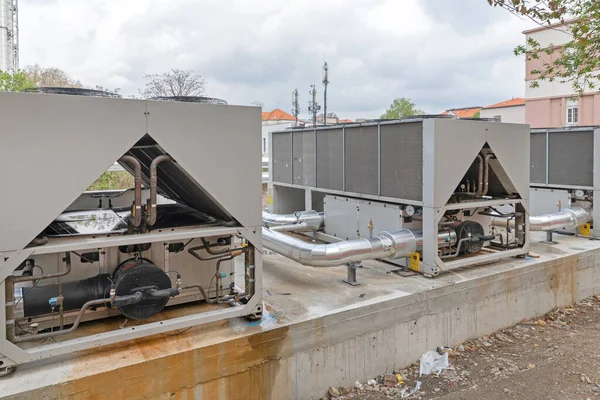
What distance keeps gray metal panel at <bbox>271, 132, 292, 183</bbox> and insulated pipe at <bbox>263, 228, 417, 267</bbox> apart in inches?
107

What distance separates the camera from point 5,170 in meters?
2.43

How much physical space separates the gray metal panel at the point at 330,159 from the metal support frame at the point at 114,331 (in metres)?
3.02

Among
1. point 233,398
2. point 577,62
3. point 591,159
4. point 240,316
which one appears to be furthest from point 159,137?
point 591,159

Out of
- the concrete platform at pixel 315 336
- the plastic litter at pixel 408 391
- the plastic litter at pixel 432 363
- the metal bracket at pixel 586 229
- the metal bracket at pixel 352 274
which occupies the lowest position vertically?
the plastic litter at pixel 408 391

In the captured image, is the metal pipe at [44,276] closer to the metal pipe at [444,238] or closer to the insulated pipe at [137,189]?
the insulated pipe at [137,189]

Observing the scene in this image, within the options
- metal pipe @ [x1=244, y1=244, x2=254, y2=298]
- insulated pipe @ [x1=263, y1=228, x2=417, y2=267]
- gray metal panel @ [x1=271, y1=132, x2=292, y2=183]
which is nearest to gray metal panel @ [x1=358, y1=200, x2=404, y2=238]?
insulated pipe @ [x1=263, y1=228, x2=417, y2=267]

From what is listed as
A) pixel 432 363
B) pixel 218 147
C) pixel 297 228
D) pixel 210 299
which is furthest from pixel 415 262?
pixel 218 147

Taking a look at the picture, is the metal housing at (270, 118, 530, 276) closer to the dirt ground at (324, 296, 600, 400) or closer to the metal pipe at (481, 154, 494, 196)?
the metal pipe at (481, 154, 494, 196)

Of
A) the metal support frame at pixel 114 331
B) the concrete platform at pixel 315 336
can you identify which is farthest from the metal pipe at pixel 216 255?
the concrete platform at pixel 315 336

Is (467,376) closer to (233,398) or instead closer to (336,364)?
(336,364)

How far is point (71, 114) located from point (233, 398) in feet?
7.13

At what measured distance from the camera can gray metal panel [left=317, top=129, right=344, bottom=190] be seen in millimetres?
6035

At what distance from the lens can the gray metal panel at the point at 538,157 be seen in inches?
278

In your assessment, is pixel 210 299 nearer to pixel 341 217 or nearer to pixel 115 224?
pixel 115 224
